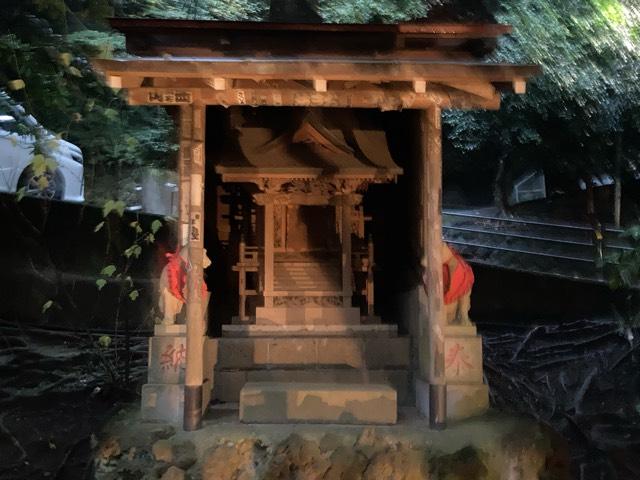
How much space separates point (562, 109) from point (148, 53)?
7989mm

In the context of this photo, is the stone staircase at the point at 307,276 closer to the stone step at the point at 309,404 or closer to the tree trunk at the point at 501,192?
the stone step at the point at 309,404

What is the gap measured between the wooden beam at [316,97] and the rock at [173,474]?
3.79 m

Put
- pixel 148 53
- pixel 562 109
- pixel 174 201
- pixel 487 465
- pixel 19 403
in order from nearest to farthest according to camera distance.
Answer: pixel 487 465
pixel 148 53
pixel 19 403
pixel 562 109
pixel 174 201

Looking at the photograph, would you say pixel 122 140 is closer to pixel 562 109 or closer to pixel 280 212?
pixel 280 212

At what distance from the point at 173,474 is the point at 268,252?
335 cm

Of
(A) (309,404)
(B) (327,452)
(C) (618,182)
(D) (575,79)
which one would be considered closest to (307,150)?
(A) (309,404)

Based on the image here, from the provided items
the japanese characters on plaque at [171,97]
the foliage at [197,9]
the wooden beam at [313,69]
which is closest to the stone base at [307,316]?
the japanese characters on plaque at [171,97]

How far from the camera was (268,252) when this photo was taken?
7707 millimetres

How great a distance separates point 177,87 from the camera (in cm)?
582

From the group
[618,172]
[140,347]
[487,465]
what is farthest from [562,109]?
[140,347]

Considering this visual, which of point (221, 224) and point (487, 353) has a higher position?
point (221, 224)

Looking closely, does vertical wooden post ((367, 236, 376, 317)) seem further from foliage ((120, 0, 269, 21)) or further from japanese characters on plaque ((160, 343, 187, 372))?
foliage ((120, 0, 269, 21))

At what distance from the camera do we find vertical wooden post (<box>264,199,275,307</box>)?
7.62 meters

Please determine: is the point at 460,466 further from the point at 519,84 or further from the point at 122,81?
the point at 122,81
